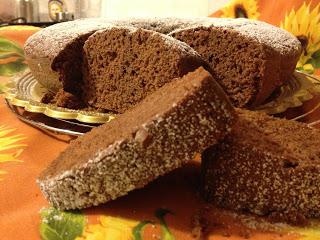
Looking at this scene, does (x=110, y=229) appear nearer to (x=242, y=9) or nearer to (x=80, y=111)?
(x=80, y=111)

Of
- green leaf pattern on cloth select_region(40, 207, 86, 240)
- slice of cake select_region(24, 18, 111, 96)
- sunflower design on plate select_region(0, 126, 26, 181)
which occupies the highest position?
slice of cake select_region(24, 18, 111, 96)

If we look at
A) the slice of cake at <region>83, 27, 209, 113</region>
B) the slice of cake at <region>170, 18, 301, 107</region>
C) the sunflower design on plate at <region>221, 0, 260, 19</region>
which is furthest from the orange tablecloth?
the sunflower design on plate at <region>221, 0, 260, 19</region>

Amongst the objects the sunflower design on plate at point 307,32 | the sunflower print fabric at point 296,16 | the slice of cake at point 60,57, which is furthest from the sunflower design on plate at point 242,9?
the slice of cake at point 60,57

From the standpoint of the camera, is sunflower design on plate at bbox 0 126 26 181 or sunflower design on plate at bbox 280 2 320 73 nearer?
sunflower design on plate at bbox 0 126 26 181

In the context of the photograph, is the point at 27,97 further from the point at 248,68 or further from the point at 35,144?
the point at 248,68

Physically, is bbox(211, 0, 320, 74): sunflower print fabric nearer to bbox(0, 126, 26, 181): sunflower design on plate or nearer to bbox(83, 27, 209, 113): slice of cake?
bbox(83, 27, 209, 113): slice of cake

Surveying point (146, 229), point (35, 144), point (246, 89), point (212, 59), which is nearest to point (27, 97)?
point (35, 144)

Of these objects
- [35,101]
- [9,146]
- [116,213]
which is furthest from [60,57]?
[116,213]
